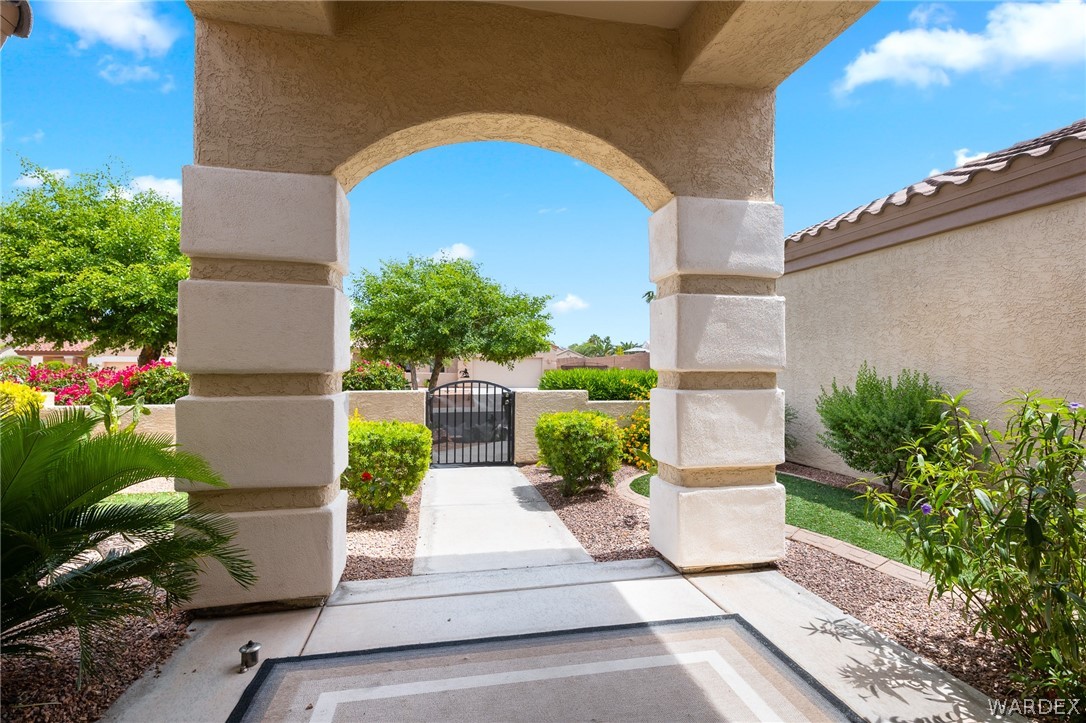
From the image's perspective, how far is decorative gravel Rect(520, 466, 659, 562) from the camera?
4.03 metres

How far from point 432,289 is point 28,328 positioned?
11.4m

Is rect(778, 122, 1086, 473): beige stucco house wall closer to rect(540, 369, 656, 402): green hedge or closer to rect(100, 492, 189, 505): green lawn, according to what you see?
rect(540, 369, 656, 402): green hedge

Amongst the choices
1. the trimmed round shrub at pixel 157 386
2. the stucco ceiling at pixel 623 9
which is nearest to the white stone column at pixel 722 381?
the stucco ceiling at pixel 623 9

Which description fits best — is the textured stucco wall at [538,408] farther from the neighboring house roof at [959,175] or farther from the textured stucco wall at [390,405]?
the neighboring house roof at [959,175]

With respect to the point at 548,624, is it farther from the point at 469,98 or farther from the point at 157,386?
the point at 157,386

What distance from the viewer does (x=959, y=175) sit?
5.88m

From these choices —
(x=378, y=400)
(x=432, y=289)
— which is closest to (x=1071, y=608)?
(x=378, y=400)

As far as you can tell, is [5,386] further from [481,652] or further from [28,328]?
[28,328]

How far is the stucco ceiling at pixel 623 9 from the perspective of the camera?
10.2ft

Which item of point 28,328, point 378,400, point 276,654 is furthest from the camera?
point 28,328

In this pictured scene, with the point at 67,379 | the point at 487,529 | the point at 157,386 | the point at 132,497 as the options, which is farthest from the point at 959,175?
the point at 67,379

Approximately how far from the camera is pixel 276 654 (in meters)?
2.43

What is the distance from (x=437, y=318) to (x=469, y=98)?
13.6 meters

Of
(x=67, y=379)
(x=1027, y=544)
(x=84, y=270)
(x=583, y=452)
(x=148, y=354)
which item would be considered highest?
(x=84, y=270)
